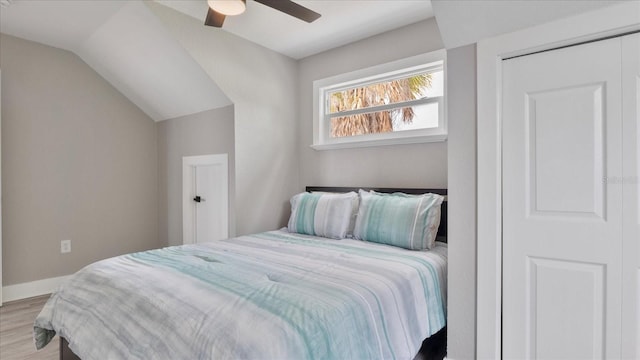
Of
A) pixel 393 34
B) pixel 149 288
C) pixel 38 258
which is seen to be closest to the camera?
pixel 149 288

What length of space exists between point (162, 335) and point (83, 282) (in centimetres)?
83

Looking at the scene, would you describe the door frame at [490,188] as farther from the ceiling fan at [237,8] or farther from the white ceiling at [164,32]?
the white ceiling at [164,32]

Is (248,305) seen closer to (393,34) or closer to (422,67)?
(422,67)

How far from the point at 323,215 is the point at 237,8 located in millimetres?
1608

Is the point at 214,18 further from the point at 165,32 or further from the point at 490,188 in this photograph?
the point at 490,188

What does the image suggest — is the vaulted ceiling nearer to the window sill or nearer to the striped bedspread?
the window sill

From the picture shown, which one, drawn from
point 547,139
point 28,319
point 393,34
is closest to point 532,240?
point 547,139

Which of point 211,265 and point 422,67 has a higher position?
point 422,67

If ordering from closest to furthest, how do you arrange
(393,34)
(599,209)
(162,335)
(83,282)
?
(162,335) → (599,209) → (83,282) → (393,34)

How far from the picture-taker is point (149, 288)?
150 centimetres

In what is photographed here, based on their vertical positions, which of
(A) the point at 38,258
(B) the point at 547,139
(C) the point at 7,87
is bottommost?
(A) the point at 38,258

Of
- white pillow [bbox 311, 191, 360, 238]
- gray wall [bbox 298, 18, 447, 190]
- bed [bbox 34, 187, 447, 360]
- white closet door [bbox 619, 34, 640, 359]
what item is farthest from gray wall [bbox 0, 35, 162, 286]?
white closet door [bbox 619, 34, 640, 359]

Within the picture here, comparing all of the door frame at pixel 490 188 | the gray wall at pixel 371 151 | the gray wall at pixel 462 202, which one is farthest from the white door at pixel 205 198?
the door frame at pixel 490 188

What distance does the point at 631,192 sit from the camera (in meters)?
1.31
